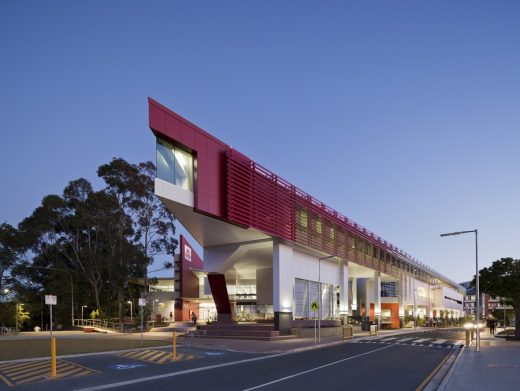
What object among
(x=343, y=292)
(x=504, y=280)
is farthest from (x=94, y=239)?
(x=504, y=280)

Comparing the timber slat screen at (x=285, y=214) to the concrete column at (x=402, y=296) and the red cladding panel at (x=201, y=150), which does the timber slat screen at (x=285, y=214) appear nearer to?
the red cladding panel at (x=201, y=150)

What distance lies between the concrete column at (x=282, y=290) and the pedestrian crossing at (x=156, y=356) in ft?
48.1

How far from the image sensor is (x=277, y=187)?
43.9 meters

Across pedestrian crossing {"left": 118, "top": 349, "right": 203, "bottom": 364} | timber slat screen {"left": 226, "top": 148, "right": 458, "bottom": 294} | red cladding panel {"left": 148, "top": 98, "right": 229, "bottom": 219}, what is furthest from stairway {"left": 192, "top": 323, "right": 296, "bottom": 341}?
pedestrian crossing {"left": 118, "top": 349, "right": 203, "bottom": 364}

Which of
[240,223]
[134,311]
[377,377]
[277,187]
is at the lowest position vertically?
[134,311]

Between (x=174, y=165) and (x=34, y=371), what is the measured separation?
1585cm

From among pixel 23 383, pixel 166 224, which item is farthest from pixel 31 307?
pixel 23 383

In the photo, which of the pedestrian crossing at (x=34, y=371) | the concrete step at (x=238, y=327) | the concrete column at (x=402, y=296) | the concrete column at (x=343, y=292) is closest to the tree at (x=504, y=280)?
the concrete step at (x=238, y=327)

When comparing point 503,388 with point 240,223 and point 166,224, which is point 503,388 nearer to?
A: point 240,223

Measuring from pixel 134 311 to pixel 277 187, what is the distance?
3972 cm

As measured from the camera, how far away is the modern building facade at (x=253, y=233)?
3334cm

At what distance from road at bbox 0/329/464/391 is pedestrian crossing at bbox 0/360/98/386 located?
1.01 ft

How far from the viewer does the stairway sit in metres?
39.8

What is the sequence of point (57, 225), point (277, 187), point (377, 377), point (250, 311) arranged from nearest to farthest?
point (377, 377) → point (277, 187) → point (250, 311) → point (57, 225)
